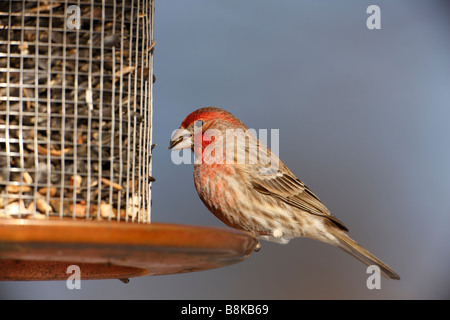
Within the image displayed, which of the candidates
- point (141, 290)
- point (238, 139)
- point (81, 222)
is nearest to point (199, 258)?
point (81, 222)

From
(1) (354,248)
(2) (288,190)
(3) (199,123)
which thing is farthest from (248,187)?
(1) (354,248)

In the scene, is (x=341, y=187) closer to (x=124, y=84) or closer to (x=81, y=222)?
(x=124, y=84)

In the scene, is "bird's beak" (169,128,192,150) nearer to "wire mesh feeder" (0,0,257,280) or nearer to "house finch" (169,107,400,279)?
"house finch" (169,107,400,279)

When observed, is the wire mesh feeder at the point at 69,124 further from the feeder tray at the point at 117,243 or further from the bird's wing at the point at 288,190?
the bird's wing at the point at 288,190

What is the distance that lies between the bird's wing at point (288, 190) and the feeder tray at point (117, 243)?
2.63 m

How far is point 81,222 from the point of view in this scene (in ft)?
11.1

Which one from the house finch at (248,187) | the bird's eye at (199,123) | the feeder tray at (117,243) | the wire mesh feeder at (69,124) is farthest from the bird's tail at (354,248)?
the feeder tray at (117,243)

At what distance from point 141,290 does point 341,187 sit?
9.67ft

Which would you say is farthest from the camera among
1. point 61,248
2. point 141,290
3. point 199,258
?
point 141,290

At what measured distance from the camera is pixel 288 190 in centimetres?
682

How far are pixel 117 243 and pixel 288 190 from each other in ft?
12.0

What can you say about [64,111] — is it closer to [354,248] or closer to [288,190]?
[288,190]

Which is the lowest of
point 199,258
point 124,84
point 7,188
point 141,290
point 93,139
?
point 141,290

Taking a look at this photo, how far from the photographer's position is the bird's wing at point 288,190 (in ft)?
21.6
